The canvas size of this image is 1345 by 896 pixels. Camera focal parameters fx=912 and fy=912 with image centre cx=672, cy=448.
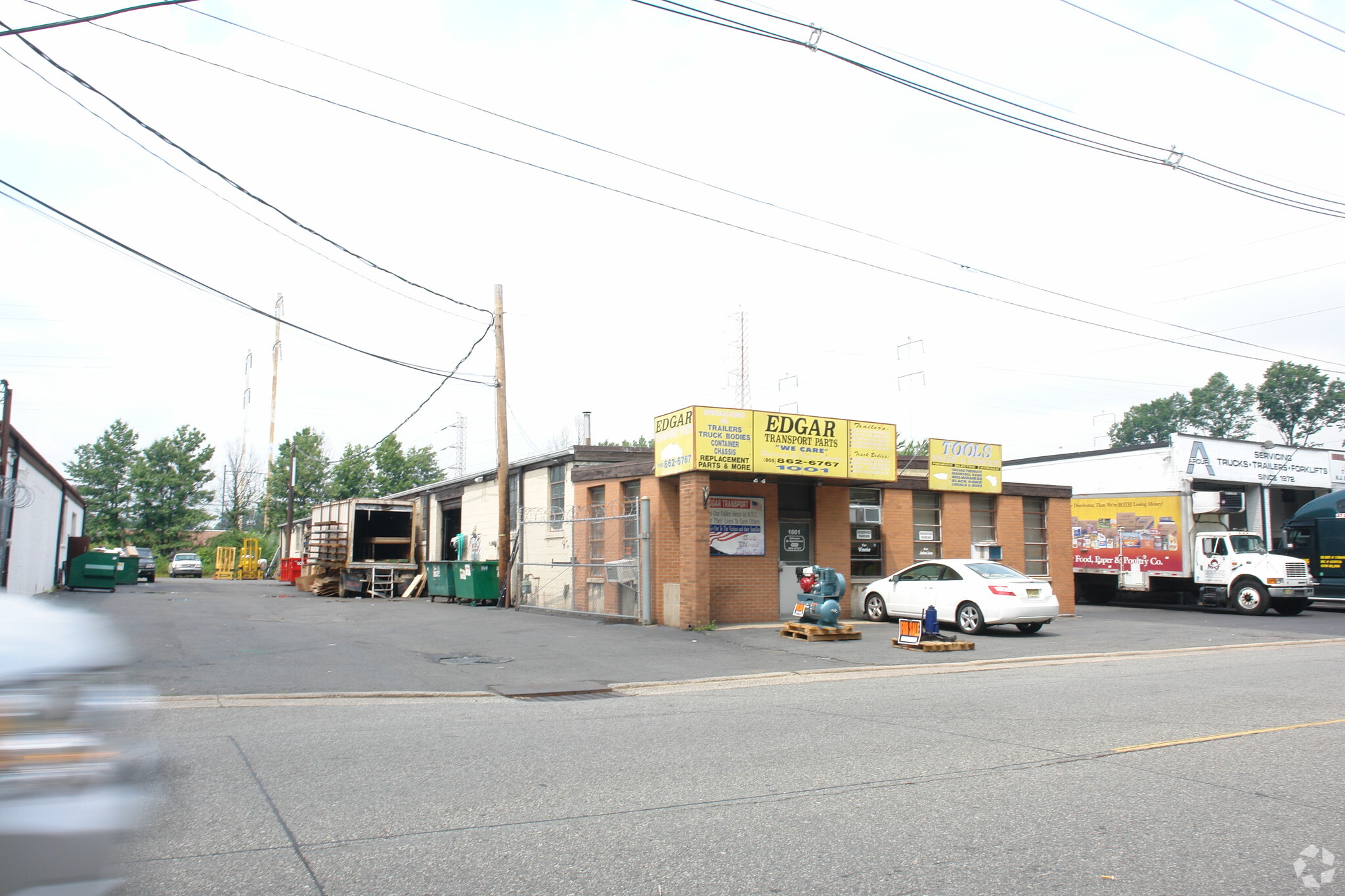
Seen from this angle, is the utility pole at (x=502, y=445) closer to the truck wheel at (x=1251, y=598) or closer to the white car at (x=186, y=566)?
the truck wheel at (x=1251, y=598)

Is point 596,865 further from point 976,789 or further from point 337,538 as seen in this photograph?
point 337,538

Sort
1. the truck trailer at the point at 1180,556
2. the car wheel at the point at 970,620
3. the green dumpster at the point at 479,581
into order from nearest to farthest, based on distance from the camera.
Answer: the car wheel at the point at 970,620 < the green dumpster at the point at 479,581 < the truck trailer at the point at 1180,556

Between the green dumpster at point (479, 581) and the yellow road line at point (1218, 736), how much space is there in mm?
19791

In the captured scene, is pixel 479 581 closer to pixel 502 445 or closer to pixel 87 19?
pixel 502 445

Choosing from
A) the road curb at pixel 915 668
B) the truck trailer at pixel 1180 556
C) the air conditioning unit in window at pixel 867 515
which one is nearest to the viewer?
the road curb at pixel 915 668

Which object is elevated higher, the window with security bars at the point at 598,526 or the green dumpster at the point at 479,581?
the window with security bars at the point at 598,526

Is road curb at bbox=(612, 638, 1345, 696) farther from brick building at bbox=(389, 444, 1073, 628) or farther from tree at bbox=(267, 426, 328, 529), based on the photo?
tree at bbox=(267, 426, 328, 529)

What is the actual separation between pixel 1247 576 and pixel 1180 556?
2.13m

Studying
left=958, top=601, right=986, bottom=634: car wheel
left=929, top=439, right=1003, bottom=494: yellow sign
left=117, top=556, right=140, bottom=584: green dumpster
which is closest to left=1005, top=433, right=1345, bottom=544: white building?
left=929, top=439, right=1003, bottom=494: yellow sign

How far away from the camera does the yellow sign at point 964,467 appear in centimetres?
2316

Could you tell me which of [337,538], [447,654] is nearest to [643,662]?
[447,654]

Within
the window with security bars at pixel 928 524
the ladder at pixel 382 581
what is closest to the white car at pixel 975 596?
the window with security bars at pixel 928 524

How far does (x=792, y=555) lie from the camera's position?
20891 mm

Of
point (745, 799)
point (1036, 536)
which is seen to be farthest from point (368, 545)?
point (745, 799)
